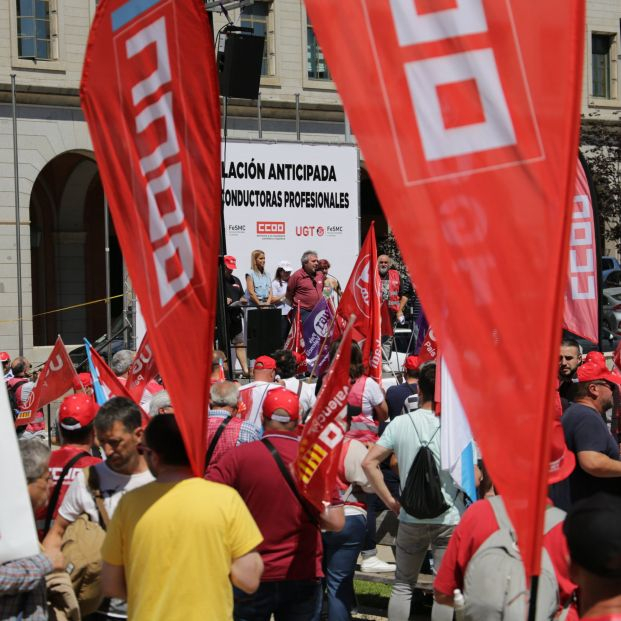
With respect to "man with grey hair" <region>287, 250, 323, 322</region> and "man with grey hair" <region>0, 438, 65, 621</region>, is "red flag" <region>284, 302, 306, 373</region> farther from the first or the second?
"man with grey hair" <region>0, 438, 65, 621</region>

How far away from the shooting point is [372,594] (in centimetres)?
955

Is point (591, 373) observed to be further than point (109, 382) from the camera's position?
No

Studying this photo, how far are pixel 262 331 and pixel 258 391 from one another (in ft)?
23.6

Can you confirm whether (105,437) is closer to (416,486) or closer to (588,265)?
(416,486)

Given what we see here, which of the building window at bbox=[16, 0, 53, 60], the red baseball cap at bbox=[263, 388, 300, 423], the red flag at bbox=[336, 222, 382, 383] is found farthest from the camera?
the building window at bbox=[16, 0, 53, 60]

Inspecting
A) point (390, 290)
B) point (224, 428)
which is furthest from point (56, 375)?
point (390, 290)

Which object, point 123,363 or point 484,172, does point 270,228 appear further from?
point 484,172

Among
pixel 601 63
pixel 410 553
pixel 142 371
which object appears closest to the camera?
pixel 410 553

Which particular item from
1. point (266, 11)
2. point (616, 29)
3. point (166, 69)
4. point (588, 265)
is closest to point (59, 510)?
point (166, 69)

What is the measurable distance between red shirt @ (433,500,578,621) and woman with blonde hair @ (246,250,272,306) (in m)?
13.4

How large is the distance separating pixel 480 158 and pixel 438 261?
0.30m

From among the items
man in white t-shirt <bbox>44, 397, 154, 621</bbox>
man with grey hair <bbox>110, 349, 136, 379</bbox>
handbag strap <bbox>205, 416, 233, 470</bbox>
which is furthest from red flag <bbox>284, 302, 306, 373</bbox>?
man in white t-shirt <bbox>44, 397, 154, 621</bbox>

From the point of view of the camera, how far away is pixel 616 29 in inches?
1447

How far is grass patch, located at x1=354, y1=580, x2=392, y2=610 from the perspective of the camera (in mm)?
9242
